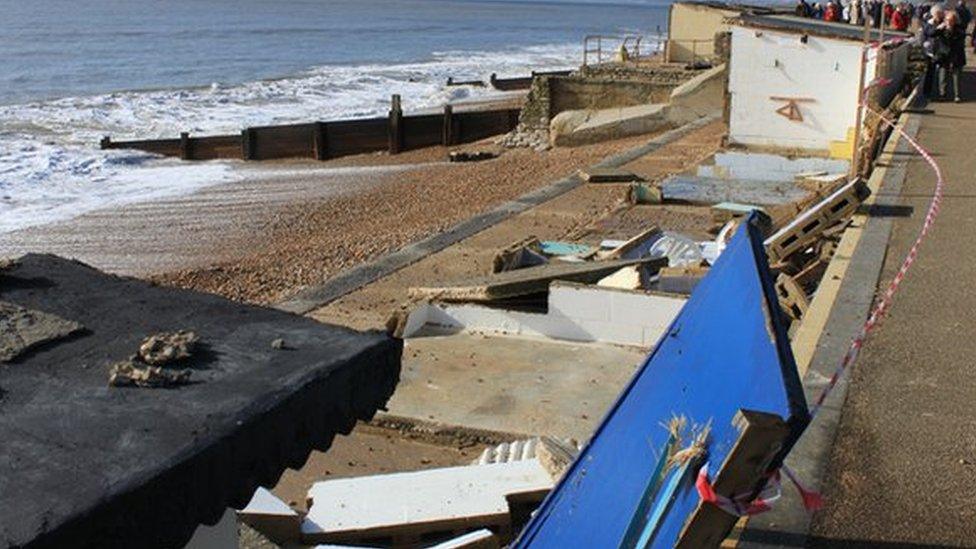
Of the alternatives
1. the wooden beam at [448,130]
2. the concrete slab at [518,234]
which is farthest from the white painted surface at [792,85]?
the wooden beam at [448,130]

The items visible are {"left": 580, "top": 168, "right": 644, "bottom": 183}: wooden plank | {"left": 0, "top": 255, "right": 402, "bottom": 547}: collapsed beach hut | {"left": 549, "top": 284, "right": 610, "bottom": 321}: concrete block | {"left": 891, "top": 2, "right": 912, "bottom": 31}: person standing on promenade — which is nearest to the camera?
{"left": 0, "top": 255, "right": 402, "bottom": 547}: collapsed beach hut

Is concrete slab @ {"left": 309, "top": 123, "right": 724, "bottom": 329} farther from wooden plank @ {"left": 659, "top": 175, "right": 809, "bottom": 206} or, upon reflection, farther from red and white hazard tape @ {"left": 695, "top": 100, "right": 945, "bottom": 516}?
red and white hazard tape @ {"left": 695, "top": 100, "right": 945, "bottom": 516}

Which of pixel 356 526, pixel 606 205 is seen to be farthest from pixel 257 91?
pixel 356 526

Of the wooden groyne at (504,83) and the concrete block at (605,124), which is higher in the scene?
the concrete block at (605,124)

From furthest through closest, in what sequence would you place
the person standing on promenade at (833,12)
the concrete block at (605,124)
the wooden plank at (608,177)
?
the person standing on promenade at (833,12) → the concrete block at (605,124) → the wooden plank at (608,177)

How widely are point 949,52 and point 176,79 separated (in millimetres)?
40719

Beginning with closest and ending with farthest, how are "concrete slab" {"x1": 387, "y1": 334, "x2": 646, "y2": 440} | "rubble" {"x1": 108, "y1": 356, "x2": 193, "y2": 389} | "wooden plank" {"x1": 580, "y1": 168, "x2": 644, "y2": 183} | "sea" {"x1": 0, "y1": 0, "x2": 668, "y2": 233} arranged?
"rubble" {"x1": 108, "y1": 356, "x2": 193, "y2": 389} < "concrete slab" {"x1": 387, "y1": 334, "x2": 646, "y2": 440} < "wooden plank" {"x1": 580, "y1": 168, "x2": 644, "y2": 183} < "sea" {"x1": 0, "y1": 0, "x2": 668, "y2": 233}

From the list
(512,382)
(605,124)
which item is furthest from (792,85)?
(605,124)

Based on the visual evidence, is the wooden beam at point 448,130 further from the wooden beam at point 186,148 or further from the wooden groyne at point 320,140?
the wooden beam at point 186,148

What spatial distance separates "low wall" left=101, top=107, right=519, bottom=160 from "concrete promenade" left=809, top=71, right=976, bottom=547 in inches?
958

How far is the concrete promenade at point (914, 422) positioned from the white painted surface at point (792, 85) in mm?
7106

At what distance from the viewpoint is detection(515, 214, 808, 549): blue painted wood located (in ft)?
9.77

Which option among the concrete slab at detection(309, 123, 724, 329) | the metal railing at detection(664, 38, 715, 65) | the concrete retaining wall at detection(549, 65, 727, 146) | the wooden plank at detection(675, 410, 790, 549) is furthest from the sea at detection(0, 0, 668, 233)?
the wooden plank at detection(675, 410, 790, 549)

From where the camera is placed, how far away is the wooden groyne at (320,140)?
105 ft
